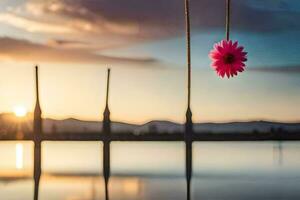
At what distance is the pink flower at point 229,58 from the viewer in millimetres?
5191

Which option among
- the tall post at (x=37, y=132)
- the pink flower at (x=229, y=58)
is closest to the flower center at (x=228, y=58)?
the pink flower at (x=229, y=58)

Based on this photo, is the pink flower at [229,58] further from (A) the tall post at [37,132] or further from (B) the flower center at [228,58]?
(A) the tall post at [37,132]

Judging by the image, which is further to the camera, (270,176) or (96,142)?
(96,142)

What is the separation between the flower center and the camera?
5.19 meters

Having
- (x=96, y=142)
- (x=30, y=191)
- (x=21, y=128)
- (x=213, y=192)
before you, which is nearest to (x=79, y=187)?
(x=30, y=191)

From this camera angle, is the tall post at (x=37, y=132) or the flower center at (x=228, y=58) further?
the tall post at (x=37, y=132)

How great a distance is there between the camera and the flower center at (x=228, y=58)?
5.19m

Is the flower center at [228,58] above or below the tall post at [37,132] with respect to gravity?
above

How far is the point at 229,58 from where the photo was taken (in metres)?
5.21

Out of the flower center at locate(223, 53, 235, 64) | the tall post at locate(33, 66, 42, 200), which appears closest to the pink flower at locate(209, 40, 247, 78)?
the flower center at locate(223, 53, 235, 64)

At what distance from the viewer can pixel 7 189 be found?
19.3 m

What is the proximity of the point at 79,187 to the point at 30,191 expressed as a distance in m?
1.46

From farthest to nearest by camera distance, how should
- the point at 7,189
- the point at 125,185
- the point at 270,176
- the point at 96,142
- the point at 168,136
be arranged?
the point at 96,142, the point at 168,136, the point at 270,176, the point at 125,185, the point at 7,189

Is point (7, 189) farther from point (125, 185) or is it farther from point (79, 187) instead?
point (125, 185)
